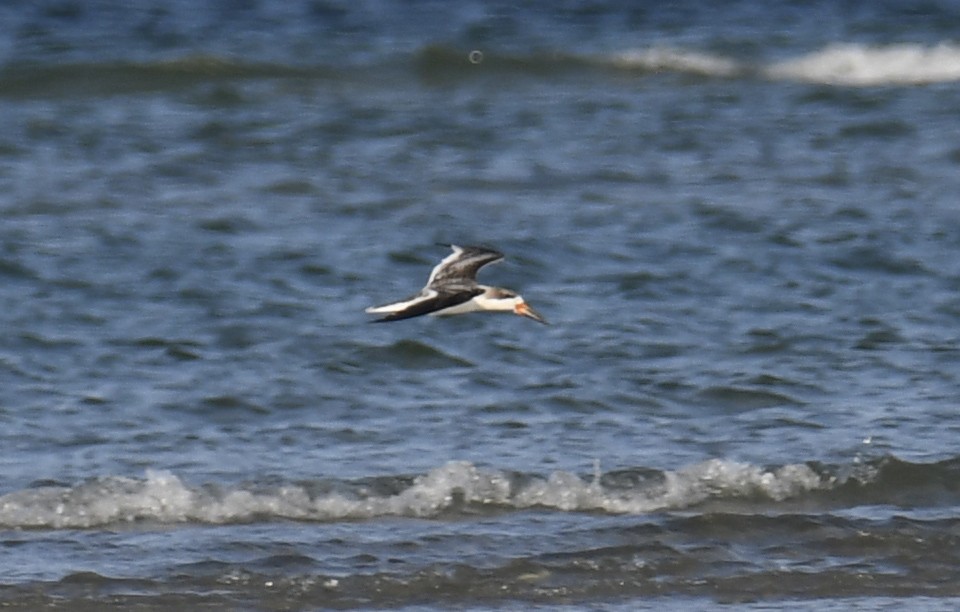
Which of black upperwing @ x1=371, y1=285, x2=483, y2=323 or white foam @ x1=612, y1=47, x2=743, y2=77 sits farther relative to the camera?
white foam @ x1=612, y1=47, x2=743, y2=77

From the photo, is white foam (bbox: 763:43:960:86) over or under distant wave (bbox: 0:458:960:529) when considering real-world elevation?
over

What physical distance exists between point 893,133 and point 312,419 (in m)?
7.08

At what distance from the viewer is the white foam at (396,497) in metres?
7.02

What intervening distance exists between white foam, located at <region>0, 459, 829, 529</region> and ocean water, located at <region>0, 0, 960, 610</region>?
0.05ft

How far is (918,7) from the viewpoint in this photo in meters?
19.3

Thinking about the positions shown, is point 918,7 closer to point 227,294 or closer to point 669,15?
point 669,15

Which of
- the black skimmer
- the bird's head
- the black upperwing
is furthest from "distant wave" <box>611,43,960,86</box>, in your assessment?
the black upperwing

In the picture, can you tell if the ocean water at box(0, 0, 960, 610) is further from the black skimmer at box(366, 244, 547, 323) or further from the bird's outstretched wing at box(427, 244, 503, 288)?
the bird's outstretched wing at box(427, 244, 503, 288)

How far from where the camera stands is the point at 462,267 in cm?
796

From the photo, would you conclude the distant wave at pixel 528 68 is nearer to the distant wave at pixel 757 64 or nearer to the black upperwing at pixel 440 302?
the distant wave at pixel 757 64

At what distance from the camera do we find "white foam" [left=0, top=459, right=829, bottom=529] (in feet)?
23.0

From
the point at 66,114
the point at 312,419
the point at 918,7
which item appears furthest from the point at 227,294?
the point at 918,7

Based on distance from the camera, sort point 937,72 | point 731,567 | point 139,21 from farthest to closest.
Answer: point 139,21
point 937,72
point 731,567

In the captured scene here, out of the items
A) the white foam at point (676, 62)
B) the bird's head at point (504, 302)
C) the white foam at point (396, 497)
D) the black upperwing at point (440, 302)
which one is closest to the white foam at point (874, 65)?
the white foam at point (676, 62)
